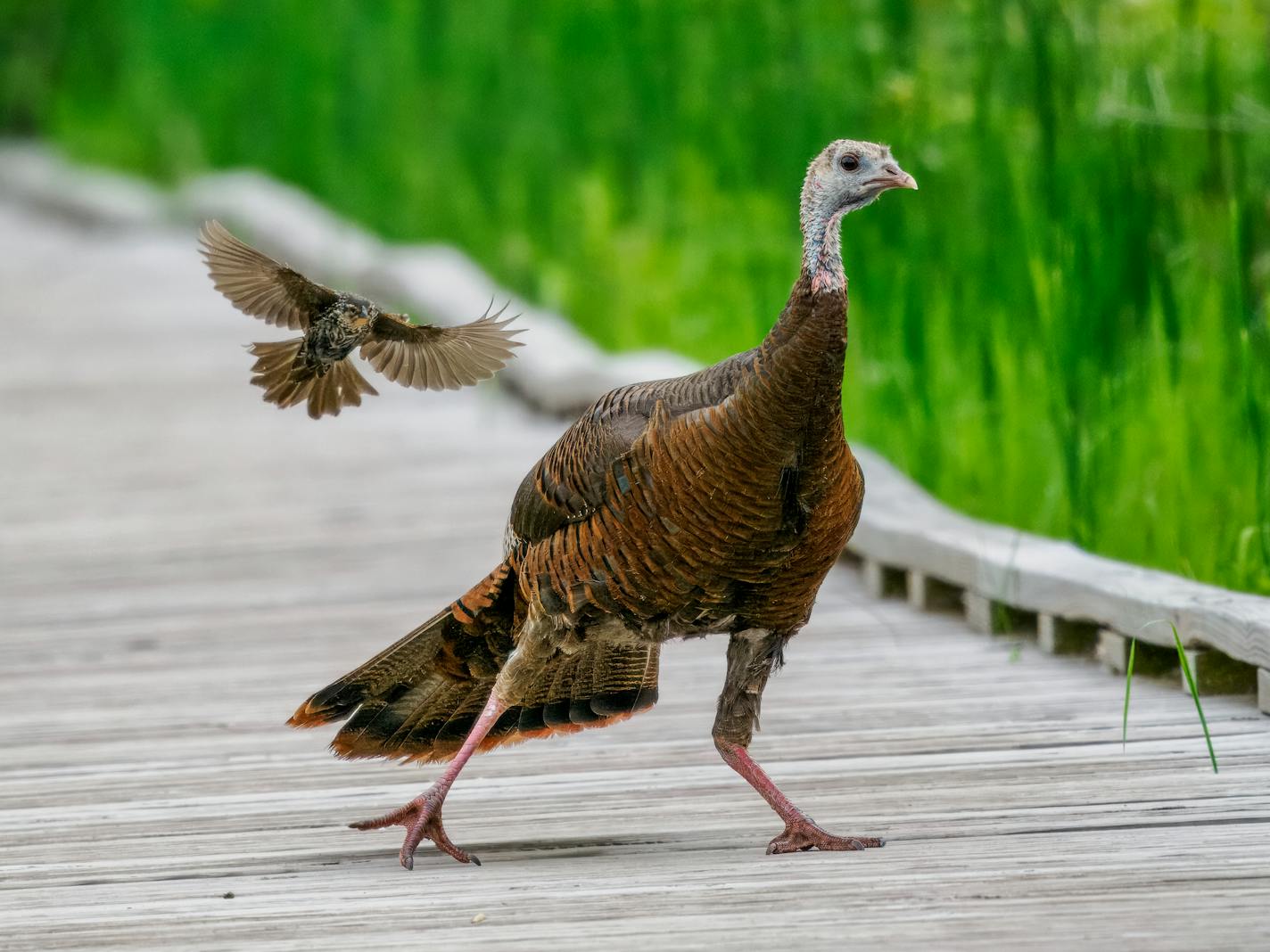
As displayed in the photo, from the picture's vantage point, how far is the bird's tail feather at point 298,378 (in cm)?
330

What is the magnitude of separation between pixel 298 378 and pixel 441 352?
232 millimetres

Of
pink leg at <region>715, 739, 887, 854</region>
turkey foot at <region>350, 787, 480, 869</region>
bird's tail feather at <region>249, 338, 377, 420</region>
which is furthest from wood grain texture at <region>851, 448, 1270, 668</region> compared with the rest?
bird's tail feather at <region>249, 338, 377, 420</region>

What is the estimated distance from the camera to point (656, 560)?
3207mm

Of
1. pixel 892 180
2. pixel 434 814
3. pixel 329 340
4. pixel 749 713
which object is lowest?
pixel 434 814

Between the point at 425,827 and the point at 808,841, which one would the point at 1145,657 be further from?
the point at 425,827

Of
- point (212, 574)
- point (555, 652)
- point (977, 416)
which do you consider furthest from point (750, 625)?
point (212, 574)

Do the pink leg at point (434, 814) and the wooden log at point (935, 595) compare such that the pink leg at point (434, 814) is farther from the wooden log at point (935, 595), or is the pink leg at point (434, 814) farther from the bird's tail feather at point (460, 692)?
the wooden log at point (935, 595)

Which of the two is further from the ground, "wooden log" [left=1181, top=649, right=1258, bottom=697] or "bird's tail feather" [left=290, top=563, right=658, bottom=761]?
"bird's tail feather" [left=290, top=563, right=658, bottom=761]

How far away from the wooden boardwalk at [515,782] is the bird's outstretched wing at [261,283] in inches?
Result: 35.8

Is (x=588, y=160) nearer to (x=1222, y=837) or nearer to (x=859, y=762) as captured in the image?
(x=859, y=762)

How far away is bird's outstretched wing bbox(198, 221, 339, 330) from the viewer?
321 cm

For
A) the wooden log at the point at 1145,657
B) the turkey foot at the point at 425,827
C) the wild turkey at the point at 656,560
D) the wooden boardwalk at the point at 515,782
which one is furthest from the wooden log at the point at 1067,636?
the turkey foot at the point at 425,827

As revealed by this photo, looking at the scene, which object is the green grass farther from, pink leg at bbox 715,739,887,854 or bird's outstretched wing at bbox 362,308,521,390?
bird's outstretched wing at bbox 362,308,521,390

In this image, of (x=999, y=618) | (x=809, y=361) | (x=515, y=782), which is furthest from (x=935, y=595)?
(x=809, y=361)
